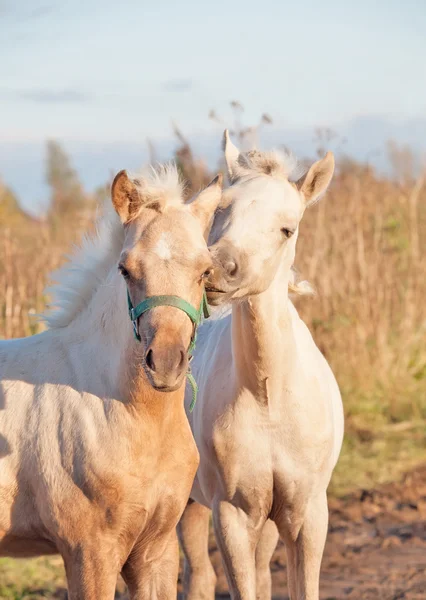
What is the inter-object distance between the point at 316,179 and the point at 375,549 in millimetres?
2886

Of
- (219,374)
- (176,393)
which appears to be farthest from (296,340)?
(176,393)

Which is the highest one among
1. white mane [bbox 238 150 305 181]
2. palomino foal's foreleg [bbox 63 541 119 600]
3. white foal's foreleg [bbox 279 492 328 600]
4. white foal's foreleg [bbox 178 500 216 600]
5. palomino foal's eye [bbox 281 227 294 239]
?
white mane [bbox 238 150 305 181]

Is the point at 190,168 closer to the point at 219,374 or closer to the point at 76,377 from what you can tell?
the point at 219,374

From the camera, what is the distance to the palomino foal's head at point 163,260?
308 cm

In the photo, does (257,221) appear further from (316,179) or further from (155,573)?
(155,573)

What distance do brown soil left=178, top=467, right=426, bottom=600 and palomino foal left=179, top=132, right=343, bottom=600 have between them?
1.24m

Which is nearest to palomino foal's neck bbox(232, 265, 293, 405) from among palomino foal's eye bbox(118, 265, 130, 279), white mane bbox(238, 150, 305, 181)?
white mane bbox(238, 150, 305, 181)

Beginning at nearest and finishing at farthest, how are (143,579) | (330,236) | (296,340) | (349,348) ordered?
1. (143,579)
2. (296,340)
3. (349,348)
4. (330,236)

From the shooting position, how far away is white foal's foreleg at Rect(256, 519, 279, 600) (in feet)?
15.5

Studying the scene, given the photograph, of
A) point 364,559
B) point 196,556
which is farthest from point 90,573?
point 364,559

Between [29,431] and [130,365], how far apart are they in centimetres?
45

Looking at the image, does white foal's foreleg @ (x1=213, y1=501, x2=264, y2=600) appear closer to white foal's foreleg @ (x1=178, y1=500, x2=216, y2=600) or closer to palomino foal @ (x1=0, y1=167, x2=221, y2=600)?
palomino foal @ (x1=0, y1=167, x2=221, y2=600)

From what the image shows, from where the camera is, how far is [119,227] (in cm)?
355

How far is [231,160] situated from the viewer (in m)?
4.50
